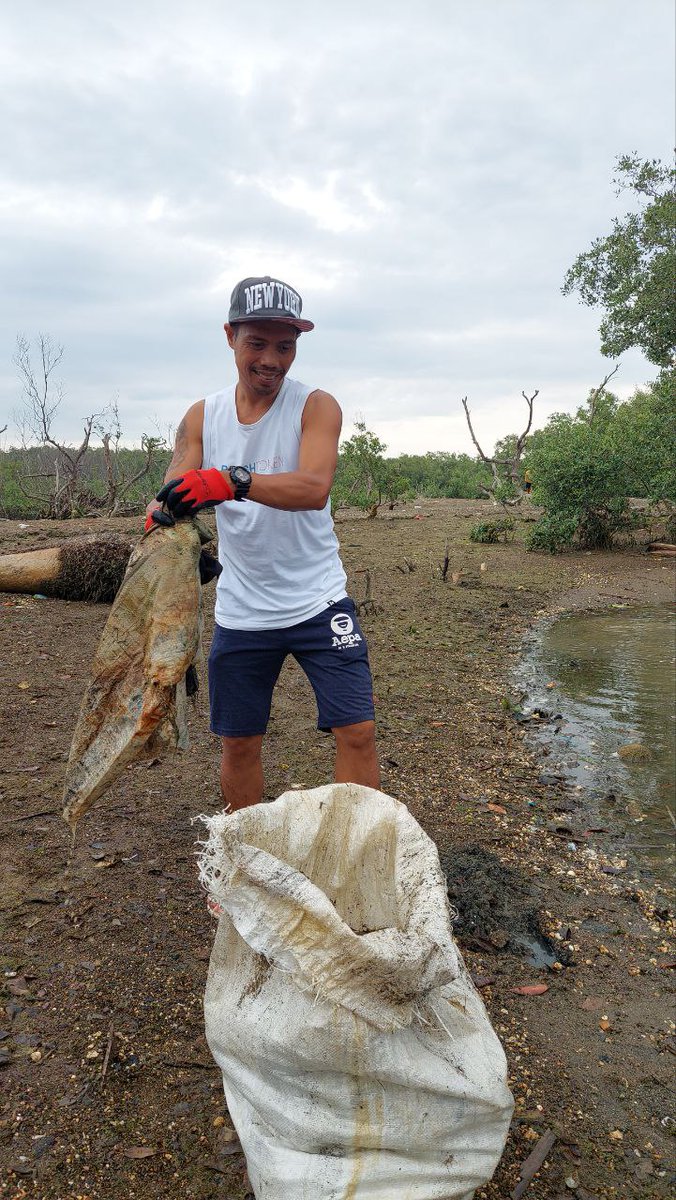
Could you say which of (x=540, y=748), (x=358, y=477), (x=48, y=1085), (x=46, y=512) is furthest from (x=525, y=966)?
(x=358, y=477)

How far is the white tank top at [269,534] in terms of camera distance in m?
2.38

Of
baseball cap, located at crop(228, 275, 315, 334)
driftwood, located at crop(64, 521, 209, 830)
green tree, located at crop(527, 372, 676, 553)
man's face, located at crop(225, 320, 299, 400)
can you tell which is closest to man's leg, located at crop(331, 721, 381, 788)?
driftwood, located at crop(64, 521, 209, 830)

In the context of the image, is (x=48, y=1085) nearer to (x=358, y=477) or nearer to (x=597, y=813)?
(x=597, y=813)

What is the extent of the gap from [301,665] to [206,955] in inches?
37.9

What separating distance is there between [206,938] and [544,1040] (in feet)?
3.56

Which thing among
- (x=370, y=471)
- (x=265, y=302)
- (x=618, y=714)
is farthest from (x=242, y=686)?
(x=370, y=471)

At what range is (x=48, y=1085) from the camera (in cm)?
189

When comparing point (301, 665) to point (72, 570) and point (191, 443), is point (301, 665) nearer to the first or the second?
point (191, 443)

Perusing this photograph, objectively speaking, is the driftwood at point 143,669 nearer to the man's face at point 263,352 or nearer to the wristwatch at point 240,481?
the wristwatch at point 240,481

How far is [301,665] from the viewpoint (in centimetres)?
250

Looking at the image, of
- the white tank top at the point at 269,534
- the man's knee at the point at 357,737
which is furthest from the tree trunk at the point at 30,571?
the man's knee at the point at 357,737

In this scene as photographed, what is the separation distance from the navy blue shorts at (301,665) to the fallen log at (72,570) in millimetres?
4829

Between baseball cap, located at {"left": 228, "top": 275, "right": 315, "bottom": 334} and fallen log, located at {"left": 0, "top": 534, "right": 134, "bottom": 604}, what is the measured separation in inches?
199

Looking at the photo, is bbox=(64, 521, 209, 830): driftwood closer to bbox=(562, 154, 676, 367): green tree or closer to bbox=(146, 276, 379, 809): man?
bbox=(146, 276, 379, 809): man
